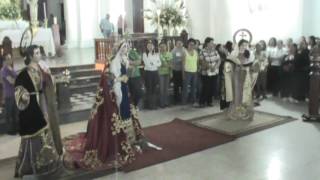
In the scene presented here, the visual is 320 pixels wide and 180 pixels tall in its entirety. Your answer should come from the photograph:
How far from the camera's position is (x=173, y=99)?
9.44 m

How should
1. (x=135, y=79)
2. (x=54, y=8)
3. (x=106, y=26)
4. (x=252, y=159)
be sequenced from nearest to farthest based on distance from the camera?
1. (x=252, y=159)
2. (x=135, y=79)
3. (x=106, y=26)
4. (x=54, y=8)

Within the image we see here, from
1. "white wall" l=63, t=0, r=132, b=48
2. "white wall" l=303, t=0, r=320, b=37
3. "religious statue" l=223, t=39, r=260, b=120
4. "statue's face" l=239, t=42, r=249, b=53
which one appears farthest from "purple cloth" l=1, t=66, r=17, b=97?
"white wall" l=63, t=0, r=132, b=48

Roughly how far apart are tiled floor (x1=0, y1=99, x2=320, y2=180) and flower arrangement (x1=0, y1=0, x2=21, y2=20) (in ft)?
18.4

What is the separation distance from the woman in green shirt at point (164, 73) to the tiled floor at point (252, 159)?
144 cm

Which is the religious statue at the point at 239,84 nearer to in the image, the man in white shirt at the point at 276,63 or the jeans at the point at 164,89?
the jeans at the point at 164,89

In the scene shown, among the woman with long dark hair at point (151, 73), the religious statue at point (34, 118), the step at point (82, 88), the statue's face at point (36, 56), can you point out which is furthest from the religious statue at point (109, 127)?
the step at point (82, 88)

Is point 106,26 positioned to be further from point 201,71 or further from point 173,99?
point 201,71

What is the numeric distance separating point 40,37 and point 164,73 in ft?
15.8

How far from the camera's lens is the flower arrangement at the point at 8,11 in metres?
11.7

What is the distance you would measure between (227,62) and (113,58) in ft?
10.1

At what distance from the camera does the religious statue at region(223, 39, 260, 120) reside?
7852 mm

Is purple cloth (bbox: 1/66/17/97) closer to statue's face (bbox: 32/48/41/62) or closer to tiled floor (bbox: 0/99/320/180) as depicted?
tiled floor (bbox: 0/99/320/180)

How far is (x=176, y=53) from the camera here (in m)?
9.05

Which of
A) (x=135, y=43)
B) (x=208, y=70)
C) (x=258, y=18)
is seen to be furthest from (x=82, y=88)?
(x=258, y=18)
